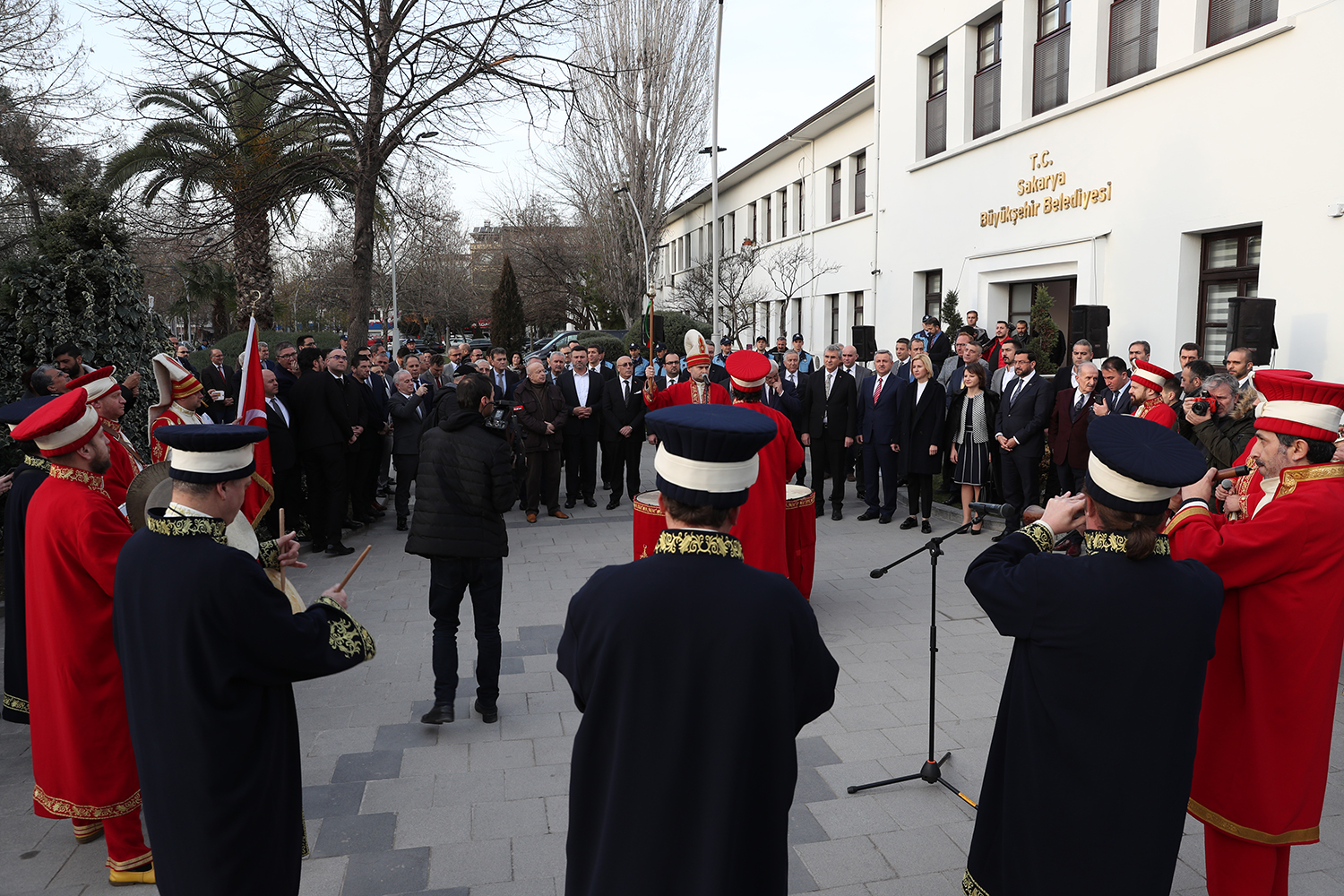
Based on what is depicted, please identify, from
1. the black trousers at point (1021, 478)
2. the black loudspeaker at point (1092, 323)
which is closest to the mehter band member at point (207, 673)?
the black trousers at point (1021, 478)

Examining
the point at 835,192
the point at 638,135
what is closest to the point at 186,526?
the point at 835,192

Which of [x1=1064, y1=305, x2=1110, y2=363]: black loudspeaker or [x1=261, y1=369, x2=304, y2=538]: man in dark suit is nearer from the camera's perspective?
[x1=261, y1=369, x2=304, y2=538]: man in dark suit

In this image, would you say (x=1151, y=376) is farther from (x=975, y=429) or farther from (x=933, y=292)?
(x=933, y=292)

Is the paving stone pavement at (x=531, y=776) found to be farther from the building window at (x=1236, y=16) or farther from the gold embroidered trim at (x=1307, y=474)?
the building window at (x=1236, y=16)

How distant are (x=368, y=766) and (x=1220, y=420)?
6620 mm

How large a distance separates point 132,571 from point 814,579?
21.5 ft

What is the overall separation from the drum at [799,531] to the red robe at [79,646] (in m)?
4.52

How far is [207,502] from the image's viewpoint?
2764 millimetres

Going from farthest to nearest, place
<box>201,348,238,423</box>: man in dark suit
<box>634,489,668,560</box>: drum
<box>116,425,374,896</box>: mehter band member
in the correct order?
1. <box>201,348,238,423</box>: man in dark suit
2. <box>634,489,668,560</box>: drum
3. <box>116,425,374,896</box>: mehter band member

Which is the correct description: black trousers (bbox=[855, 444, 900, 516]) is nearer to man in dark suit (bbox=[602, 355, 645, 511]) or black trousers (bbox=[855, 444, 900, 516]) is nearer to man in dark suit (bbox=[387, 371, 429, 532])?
man in dark suit (bbox=[602, 355, 645, 511])

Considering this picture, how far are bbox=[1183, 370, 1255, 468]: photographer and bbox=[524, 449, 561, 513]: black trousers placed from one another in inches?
286

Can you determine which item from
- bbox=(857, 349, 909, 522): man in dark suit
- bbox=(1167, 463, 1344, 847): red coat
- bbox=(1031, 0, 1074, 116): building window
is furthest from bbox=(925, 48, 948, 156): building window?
bbox=(1167, 463, 1344, 847): red coat

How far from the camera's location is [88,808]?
3.74 metres

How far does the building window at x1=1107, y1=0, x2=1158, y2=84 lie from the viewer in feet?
39.0
